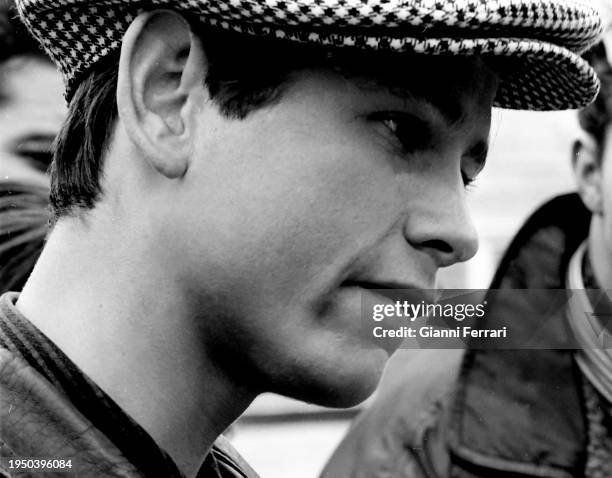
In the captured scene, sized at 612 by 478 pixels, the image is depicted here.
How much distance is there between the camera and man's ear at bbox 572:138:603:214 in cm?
246

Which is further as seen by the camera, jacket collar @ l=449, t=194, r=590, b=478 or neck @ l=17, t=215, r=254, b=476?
jacket collar @ l=449, t=194, r=590, b=478

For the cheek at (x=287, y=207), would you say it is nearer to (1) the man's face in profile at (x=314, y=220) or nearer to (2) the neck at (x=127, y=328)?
(1) the man's face in profile at (x=314, y=220)

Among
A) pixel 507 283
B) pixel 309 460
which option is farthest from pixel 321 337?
pixel 309 460

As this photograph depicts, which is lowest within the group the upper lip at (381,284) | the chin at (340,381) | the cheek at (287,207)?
the chin at (340,381)

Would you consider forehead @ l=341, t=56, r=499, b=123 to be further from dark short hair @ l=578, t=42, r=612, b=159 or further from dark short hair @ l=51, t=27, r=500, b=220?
dark short hair @ l=578, t=42, r=612, b=159

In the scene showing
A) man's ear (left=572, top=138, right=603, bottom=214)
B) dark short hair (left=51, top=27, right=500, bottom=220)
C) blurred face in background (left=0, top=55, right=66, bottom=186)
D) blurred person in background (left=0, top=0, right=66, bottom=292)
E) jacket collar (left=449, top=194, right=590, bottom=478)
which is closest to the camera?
dark short hair (left=51, top=27, right=500, bottom=220)

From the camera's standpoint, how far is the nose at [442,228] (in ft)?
4.26

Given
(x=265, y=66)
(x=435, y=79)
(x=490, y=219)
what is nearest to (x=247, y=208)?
(x=265, y=66)

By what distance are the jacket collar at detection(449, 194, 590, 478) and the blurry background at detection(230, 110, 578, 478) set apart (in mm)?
2199

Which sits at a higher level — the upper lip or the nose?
the nose

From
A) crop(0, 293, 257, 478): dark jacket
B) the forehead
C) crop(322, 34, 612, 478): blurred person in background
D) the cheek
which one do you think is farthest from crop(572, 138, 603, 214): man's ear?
crop(0, 293, 257, 478): dark jacket

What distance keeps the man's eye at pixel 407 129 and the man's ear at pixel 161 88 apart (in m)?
0.24

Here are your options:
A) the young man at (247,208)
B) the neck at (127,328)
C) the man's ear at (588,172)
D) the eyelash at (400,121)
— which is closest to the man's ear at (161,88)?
the young man at (247,208)

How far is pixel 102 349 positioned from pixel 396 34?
0.54m
